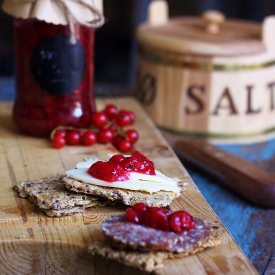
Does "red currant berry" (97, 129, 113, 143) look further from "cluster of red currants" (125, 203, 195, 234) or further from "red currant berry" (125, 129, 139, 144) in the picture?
"cluster of red currants" (125, 203, 195, 234)

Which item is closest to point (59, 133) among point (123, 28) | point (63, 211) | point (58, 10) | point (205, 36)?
point (58, 10)

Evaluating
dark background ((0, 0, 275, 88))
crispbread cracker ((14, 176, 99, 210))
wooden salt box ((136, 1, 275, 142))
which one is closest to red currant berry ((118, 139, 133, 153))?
crispbread cracker ((14, 176, 99, 210))

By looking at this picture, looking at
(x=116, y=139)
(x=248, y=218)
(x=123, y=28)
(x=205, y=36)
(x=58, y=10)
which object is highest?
(x=58, y=10)

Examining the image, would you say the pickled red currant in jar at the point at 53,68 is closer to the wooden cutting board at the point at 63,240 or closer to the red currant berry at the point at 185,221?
the wooden cutting board at the point at 63,240

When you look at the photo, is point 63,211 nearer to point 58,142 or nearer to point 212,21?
point 58,142

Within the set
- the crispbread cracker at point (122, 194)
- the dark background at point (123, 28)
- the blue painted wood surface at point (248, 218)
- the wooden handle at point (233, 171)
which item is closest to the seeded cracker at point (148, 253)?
the crispbread cracker at point (122, 194)

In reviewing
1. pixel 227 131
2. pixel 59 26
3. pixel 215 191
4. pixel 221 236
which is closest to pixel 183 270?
pixel 221 236
